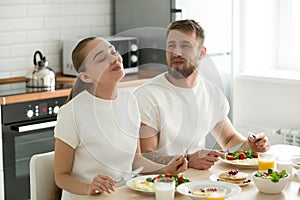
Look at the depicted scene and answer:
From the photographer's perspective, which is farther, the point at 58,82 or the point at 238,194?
the point at 58,82

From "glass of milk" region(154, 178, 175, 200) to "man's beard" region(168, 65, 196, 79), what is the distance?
0.69m

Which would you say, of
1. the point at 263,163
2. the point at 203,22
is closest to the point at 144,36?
the point at 263,163

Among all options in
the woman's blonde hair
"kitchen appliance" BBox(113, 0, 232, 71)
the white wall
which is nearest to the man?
the woman's blonde hair

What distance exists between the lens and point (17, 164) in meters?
3.99

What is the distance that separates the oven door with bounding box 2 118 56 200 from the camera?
390cm

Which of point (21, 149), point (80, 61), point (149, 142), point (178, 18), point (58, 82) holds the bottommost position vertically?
point (21, 149)

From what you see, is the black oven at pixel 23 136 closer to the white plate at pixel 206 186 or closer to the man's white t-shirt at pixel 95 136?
the man's white t-shirt at pixel 95 136

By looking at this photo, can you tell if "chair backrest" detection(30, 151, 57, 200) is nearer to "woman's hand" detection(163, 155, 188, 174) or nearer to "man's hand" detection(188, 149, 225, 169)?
"woman's hand" detection(163, 155, 188, 174)

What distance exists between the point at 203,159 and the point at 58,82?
A: 6.00ft

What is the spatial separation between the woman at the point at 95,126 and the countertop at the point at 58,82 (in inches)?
38.6

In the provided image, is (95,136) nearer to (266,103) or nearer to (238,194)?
(238,194)

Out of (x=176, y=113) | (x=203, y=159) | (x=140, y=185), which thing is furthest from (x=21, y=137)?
(x=140, y=185)

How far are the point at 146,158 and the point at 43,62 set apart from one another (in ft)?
5.32

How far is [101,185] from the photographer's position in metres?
2.41
